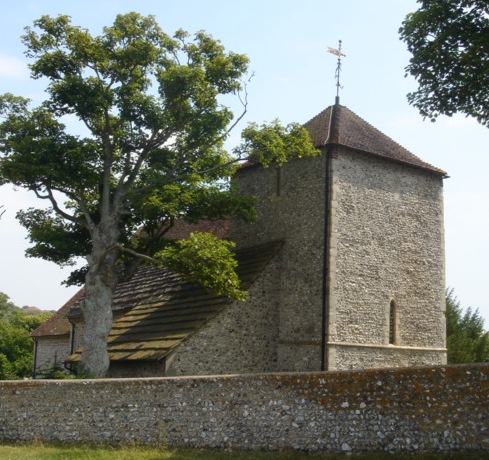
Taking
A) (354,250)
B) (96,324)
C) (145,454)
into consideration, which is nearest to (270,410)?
(145,454)

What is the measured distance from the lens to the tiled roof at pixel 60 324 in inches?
1297

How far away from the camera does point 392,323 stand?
2194cm

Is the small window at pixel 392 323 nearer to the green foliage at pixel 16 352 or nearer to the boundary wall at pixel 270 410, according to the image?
the boundary wall at pixel 270 410

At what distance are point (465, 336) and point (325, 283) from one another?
38.8 ft

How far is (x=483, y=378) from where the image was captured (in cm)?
1007

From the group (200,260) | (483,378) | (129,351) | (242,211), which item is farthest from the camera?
(242,211)

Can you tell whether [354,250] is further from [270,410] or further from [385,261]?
[270,410]

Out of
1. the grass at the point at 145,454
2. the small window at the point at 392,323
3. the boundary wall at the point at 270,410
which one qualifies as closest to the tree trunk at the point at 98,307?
the boundary wall at the point at 270,410

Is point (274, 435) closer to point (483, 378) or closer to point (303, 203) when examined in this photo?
point (483, 378)

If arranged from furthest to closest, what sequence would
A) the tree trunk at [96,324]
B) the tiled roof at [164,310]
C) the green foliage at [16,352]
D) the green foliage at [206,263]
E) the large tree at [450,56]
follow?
the green foliage at [16,352] < the tree trunk at [96,324] < the tiled roof at [164,310] < the green foliage at [206,263] < the large tree at [450,56]

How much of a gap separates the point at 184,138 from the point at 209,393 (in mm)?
11605

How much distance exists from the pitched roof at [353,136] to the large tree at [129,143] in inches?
58.5

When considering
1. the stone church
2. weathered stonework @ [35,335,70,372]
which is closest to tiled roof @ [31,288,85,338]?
weathered stonework @ [35,335,70,372]

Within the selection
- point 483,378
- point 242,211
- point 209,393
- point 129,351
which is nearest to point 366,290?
point 242,211
